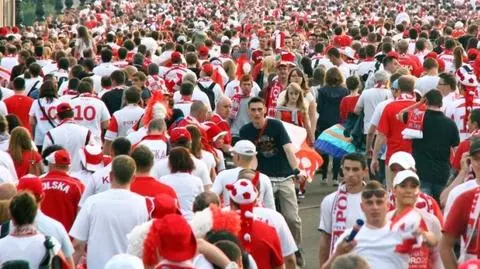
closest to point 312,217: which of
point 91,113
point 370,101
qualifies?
point 370,101

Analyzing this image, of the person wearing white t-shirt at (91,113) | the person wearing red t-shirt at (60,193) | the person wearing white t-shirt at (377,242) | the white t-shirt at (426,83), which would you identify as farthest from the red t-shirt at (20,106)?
the person wearing white t-shirt at (377,242)

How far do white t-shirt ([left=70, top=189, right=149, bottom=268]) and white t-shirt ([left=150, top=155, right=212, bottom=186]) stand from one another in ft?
6.51

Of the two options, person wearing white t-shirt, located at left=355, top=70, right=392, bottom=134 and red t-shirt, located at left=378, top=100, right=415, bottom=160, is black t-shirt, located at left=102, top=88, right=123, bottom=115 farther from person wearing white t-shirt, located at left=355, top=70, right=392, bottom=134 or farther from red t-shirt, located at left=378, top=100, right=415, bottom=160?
red t-shirt, located at left=378, top=100, right=415, bottom=160

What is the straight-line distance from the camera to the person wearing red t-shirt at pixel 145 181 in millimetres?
Result: 12586

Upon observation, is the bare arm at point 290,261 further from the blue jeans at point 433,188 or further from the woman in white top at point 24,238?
the blue jeans at point 433,188

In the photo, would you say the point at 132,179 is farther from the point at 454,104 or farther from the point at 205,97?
the point at 205,97

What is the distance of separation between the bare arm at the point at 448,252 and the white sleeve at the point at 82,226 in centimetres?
261

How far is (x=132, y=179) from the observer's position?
12305mm

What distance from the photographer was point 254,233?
11398 mm

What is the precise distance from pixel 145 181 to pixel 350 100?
798 centimetres

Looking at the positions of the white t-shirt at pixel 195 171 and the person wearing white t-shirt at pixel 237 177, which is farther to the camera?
the white t-shirt at pixel 195 171

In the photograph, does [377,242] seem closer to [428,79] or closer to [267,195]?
[267,195]

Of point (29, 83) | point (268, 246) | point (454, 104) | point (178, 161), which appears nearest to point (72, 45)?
point (29, 83)

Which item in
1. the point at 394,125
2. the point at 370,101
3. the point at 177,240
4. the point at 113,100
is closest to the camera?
the point at 177,240
